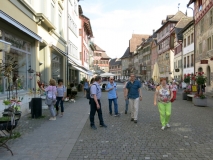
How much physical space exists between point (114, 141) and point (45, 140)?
1736mm

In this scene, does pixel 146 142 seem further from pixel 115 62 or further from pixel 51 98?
pixel 115 62

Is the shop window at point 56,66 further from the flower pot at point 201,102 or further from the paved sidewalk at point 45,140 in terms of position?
the flower pot at point 201,102

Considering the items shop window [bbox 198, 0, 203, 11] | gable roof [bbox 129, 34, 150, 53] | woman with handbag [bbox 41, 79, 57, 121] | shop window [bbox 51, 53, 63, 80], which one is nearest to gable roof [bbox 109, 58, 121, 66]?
gable roof [bbox 129, 34, 150, 53]

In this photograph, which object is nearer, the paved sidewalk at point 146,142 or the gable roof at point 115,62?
the paved sidewalk at point 146,142

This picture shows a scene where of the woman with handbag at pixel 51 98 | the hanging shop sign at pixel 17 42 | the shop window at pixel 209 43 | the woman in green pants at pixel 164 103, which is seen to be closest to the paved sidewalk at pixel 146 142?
the woman in green pants at pixel 164 103

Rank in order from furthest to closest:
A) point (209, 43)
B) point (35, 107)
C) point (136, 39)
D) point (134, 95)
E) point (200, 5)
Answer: point (136, 39)
point (200, 5)
point (209, 43)
point (35, 107)
point (134, 95)

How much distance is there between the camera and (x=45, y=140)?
240 inches

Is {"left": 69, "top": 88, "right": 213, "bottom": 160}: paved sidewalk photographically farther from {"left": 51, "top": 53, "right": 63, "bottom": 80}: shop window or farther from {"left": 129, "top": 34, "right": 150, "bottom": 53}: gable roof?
{"left": 129, "top": 34, "right": 150, "bottom": 53}: gable roof

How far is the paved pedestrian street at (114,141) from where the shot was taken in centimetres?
492

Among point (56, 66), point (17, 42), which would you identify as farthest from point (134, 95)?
point (56, 66)

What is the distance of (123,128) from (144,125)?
85 cm

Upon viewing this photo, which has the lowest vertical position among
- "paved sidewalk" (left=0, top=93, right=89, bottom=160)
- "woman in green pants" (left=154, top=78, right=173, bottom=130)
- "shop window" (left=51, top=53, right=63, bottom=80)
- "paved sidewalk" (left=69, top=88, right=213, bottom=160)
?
"paved sidewalk" (left=69, top=88, right=213, bottom=160)

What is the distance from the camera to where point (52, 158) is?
4.75 metres

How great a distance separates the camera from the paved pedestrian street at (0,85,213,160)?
4922 millimetres
